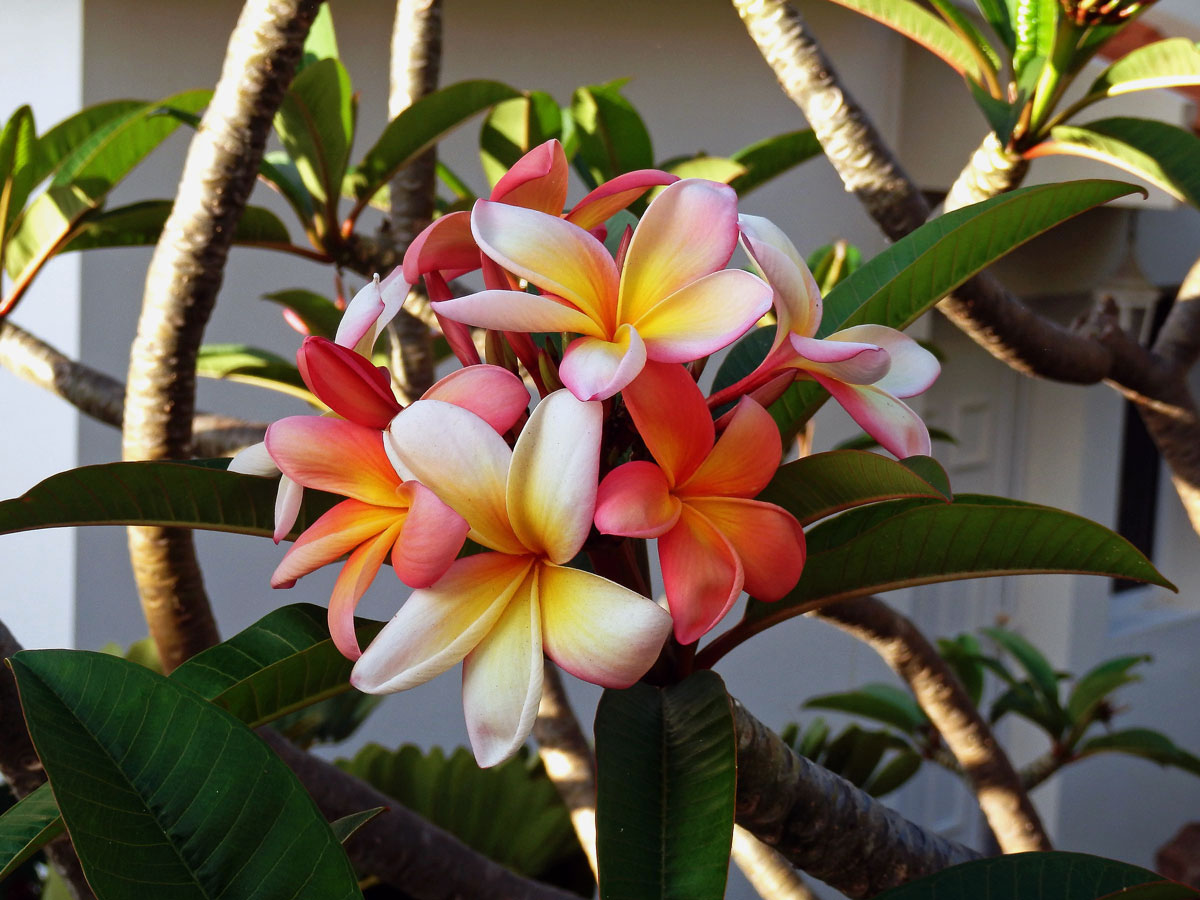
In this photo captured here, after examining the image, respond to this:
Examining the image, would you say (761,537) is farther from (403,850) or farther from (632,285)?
(403,850)

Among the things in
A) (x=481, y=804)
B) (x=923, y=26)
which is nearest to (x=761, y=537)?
(x=923, y=26)

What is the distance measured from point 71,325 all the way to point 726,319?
5.70 feet

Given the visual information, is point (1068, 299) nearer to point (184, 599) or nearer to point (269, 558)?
point (269, 558)

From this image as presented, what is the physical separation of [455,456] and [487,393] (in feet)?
0.13

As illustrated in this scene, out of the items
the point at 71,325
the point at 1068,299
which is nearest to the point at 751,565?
the point at 71,325

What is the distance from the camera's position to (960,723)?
3.68 ft

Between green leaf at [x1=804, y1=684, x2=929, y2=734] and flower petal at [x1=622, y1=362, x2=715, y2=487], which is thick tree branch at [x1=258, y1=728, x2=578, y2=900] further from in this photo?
green leaf at [x1=804, y1=684, x2=929, y2=734]

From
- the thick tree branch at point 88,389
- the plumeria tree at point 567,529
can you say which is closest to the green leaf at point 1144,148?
the plumeria tree at point 567,529

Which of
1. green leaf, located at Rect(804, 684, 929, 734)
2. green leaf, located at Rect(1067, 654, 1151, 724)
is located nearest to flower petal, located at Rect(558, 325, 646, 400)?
green leaf, located at Rect(804, 684, 929, 734)

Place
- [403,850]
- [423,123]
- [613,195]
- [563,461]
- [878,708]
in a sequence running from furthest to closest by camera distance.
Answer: [878,708] < [423,123] < [403,850] < [613,195] < [563,461]

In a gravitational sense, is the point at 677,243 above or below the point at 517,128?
below

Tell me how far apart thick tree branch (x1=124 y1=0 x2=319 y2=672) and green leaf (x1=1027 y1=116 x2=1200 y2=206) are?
24.0 inches

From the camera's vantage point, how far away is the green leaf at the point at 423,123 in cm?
96

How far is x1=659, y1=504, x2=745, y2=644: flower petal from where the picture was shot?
14.9 inches
